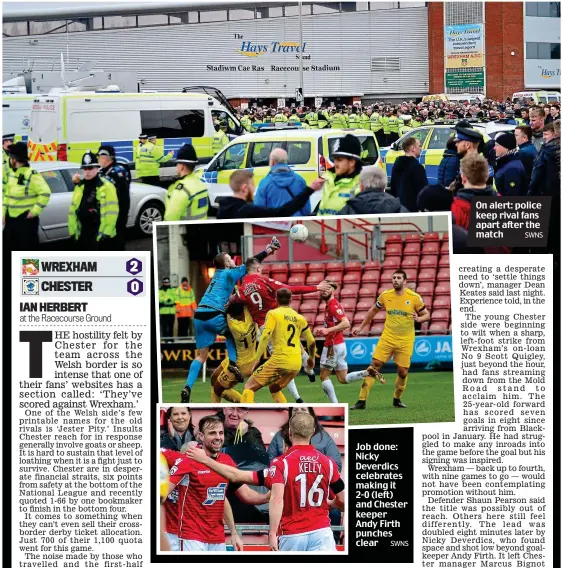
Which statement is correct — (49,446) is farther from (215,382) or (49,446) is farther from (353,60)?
(353,60)

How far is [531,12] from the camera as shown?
10914 millimetres

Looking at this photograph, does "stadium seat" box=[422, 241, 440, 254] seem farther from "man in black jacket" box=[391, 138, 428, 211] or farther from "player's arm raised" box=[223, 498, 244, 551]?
"player's arm raised" box=[223, 498, 244, 551]

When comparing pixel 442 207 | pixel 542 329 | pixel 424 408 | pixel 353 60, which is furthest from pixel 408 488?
pixel 353 60

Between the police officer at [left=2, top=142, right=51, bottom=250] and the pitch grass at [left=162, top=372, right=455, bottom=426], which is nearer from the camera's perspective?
the pitch grass at [left=162, top=372, right=455, bottom=426]

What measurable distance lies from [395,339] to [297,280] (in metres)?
1.07

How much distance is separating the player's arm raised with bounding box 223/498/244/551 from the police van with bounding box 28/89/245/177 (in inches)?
119

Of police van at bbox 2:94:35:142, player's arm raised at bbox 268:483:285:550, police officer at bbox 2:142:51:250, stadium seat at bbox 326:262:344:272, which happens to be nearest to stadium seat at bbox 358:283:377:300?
stadium seat at bbox 326:262:344:272

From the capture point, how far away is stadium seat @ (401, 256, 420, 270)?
1044cm

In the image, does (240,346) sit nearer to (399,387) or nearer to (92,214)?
(399,387)

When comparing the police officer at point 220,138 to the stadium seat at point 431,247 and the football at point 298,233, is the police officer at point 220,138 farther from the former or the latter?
the stadium seat at point 431,247

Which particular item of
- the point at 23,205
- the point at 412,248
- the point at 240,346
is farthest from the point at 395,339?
the point at 23,205

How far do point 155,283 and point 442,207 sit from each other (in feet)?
8.46

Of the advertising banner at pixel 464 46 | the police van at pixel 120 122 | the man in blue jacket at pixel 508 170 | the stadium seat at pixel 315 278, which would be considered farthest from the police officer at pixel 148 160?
the man in blue jacket at pixel 508 170

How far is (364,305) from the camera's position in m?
10.8
